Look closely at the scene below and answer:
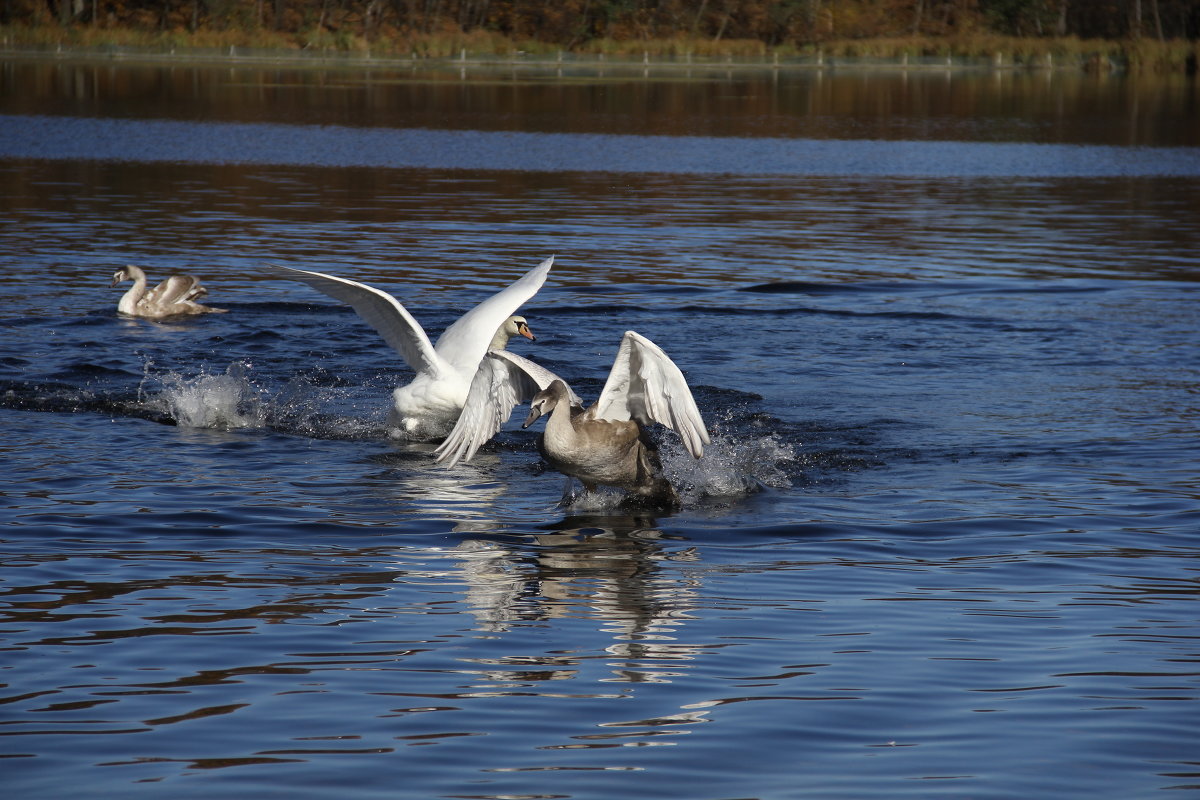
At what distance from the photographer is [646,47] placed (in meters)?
67.9

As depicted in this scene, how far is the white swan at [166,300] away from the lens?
12898 millimetres

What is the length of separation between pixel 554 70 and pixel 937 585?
56.1 meters

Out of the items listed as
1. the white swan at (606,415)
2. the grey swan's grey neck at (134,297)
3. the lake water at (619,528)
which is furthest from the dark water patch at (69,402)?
the grey swan's grey neck at (134,297)

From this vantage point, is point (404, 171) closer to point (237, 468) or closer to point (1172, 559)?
point (237, 468)

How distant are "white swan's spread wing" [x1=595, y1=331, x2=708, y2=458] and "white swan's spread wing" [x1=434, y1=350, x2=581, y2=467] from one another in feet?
2.22

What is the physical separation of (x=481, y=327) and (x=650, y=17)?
68501 millimetres

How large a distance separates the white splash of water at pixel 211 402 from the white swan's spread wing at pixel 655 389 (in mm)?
3038

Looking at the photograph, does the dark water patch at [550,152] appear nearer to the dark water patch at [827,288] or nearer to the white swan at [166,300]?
the dark water patch at [827,288]

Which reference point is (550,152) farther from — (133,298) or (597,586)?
(597,586)

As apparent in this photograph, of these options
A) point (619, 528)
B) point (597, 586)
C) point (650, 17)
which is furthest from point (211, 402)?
point (650, 17)

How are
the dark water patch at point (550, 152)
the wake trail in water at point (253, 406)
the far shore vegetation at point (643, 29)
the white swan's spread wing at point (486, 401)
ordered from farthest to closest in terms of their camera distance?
the far shore vegetation at point (643, 29)
the dark water patch at point (550, 152)
the wake trail in water at point (253, 406)
the white swan's spread wing at point (486, 401)

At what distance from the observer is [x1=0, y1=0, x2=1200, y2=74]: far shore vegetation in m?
62.6

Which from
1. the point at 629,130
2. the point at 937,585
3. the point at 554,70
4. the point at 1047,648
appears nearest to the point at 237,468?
the point at 937,585

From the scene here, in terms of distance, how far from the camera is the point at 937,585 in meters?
6.47
